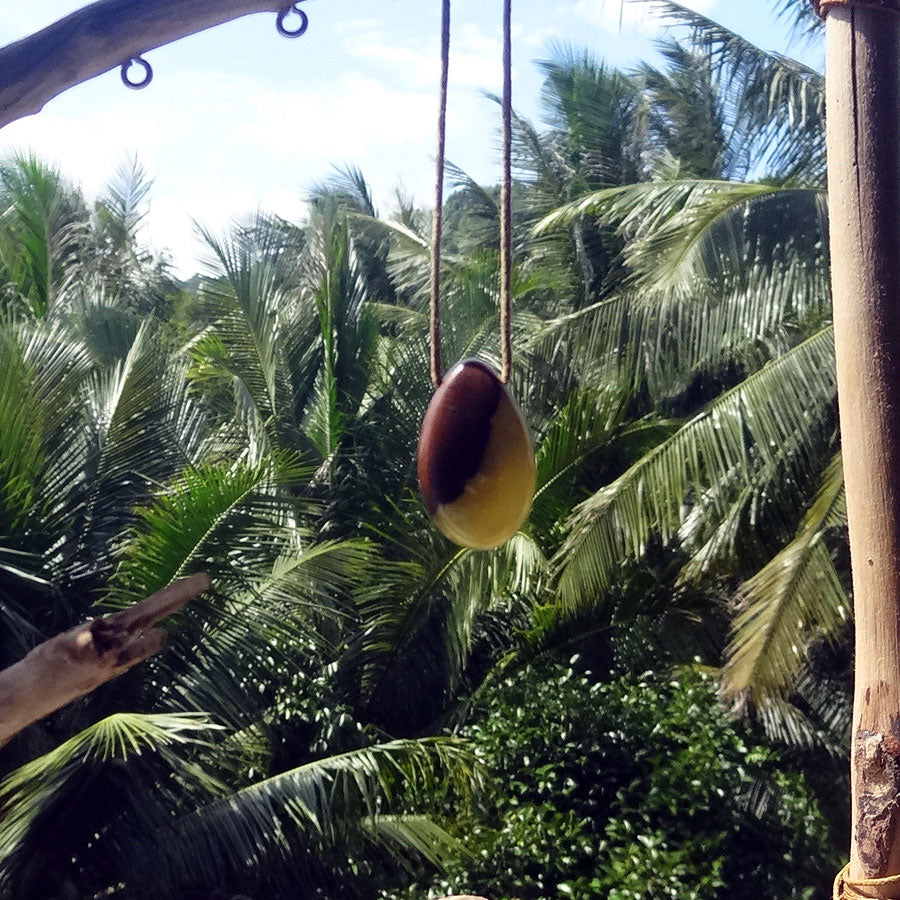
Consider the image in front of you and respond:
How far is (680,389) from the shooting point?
285 inches

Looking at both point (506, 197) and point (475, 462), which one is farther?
point (506, 197)

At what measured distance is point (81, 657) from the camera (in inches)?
85.7

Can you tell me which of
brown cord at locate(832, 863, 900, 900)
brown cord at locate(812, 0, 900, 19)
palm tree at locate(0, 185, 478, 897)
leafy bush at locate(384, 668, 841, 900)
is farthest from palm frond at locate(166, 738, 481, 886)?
brown cord at locate(812, 0, 900, 19)

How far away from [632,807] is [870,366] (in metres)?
4.23

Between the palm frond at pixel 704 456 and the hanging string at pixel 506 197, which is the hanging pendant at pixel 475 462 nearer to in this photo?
the hanging string at pixel 506 197

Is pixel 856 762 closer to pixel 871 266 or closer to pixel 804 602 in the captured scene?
pixel 871 266

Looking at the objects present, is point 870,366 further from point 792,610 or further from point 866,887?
point 792,610

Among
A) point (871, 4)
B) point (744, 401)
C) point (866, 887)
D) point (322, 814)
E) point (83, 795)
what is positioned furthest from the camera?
point (744, 401)

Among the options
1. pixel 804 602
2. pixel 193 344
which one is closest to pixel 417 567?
pixel 804 602

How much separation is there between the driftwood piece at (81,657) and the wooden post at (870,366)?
4.25 feet

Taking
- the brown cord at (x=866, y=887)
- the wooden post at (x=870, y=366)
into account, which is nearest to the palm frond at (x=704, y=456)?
the wooden post at (x=870, y=366)

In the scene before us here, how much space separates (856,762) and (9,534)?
3994mm

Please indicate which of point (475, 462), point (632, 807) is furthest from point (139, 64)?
point (632, 807)

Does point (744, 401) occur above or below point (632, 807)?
above
